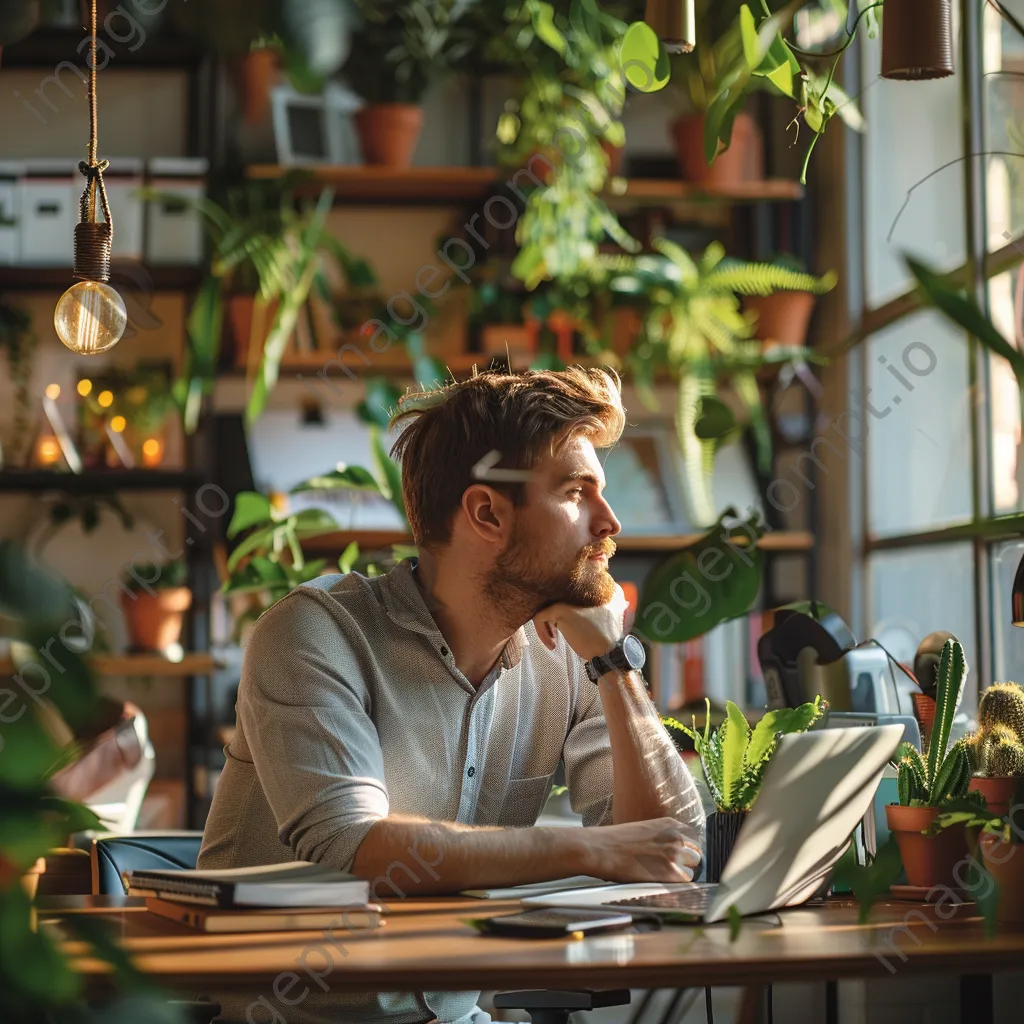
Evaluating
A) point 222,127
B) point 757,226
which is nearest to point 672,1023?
point 757,226

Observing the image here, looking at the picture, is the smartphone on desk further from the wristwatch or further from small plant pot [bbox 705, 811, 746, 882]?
the wristwatch

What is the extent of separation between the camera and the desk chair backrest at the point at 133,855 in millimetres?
1788

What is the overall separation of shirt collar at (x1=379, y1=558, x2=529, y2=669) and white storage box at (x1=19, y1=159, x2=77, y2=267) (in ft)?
7.81

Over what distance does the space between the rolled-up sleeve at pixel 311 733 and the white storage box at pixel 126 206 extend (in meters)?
2.42

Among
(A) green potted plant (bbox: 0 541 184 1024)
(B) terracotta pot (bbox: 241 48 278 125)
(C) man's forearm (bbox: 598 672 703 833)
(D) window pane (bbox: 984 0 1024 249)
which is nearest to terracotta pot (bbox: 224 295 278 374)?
(B) terracotta pot (bbox: 241 48 278 125)

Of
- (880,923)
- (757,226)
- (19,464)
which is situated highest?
(757,226)

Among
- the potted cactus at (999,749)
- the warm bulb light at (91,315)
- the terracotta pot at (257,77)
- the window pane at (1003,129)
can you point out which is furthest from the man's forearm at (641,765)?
the terracotta pot at (257,77)

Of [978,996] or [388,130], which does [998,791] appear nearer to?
[978,996]

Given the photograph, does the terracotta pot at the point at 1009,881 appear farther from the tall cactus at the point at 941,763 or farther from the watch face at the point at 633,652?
the watch face at the point at 633,652

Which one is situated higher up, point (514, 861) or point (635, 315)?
point (635, 315)

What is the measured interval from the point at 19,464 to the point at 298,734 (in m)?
2.65

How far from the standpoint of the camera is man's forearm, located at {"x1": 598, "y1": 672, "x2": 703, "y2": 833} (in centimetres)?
169

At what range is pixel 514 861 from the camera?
1448 millimetres

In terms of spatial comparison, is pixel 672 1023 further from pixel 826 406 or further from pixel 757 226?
pixel 757 226
